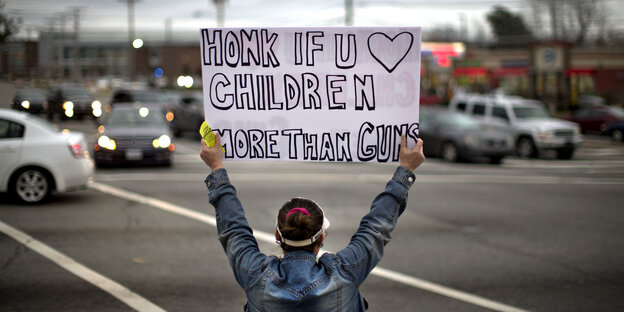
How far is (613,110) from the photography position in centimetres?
3178

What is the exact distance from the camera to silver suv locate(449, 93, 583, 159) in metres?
22.1

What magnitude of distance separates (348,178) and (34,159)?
730 cm

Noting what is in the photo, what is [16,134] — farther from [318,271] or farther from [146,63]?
[318,271]

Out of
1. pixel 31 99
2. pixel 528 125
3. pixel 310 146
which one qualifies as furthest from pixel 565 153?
pixel 310 146

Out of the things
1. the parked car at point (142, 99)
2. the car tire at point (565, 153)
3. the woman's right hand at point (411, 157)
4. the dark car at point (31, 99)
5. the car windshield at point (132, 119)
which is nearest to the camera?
the woman's right hand at point (411, 157)


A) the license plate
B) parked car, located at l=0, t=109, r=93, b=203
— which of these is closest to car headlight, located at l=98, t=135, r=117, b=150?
the license plate

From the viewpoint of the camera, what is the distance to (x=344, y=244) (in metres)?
8.87

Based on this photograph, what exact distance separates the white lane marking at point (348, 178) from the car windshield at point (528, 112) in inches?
265

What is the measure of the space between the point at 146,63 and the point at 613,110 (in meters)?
29.9

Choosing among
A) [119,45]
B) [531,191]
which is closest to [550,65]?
[531,191]

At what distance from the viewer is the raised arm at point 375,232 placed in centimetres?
268

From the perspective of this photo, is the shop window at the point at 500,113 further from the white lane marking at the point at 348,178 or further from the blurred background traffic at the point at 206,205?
the white lane marking at the point at 348,178

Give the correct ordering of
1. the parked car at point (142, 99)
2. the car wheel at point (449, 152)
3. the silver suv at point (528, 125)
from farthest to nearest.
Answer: the parked car at point (142, 99)
the silver suv at point (528, 125)
the car wheel at point (449, 152)

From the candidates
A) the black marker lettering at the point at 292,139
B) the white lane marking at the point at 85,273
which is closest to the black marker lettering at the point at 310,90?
the black marker lettering at the point at 292,139
